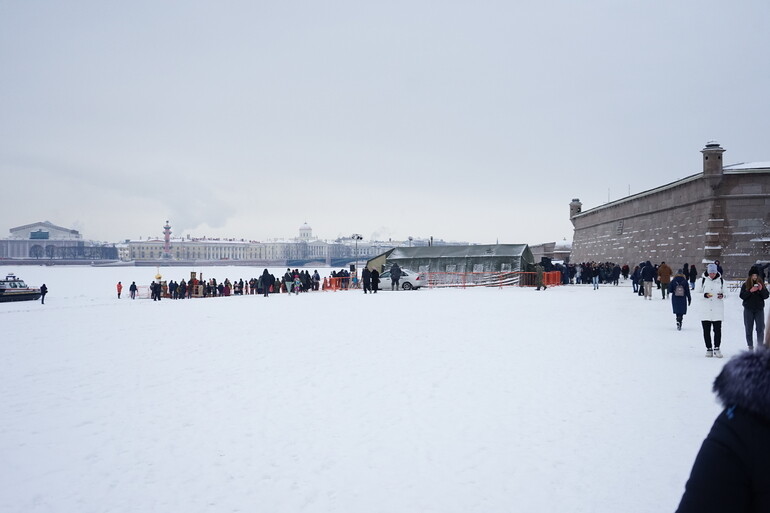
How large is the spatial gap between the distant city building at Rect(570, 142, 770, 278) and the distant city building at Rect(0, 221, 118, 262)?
136537mm

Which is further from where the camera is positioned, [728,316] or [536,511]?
[728,316]

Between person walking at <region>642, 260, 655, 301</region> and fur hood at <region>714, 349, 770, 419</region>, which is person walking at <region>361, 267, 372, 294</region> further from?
fur hood at <region>714, 349, 770, 419</region>

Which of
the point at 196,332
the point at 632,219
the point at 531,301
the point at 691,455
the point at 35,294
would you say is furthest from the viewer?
the point at 632,219

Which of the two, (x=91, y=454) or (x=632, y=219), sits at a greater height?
(x=632, y=219)

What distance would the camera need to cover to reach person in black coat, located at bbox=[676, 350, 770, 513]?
1.79 metres

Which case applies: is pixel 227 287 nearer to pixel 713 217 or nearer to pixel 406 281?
pixel 406 281

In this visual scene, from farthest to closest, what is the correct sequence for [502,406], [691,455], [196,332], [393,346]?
[196,332] → [393,346] → [502,406] → [691,455]

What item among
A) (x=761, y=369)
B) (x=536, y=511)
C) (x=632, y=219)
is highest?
(x=632, y=219)

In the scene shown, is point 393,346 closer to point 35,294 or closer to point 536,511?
point 536,511

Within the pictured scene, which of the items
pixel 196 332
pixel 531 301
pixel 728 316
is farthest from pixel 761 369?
pixel 531 301

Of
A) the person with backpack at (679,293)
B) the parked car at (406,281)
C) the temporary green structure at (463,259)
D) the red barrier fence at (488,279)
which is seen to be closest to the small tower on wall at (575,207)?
the temporary green structure at (463,259)

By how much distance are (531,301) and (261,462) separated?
1783cm

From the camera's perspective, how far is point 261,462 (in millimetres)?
5152

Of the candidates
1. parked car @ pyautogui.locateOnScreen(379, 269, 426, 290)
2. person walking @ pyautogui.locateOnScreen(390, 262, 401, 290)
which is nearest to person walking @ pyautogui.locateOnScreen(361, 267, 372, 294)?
person walking @ pyautogui.locateOnScreen(390, 262, 401, 290)
